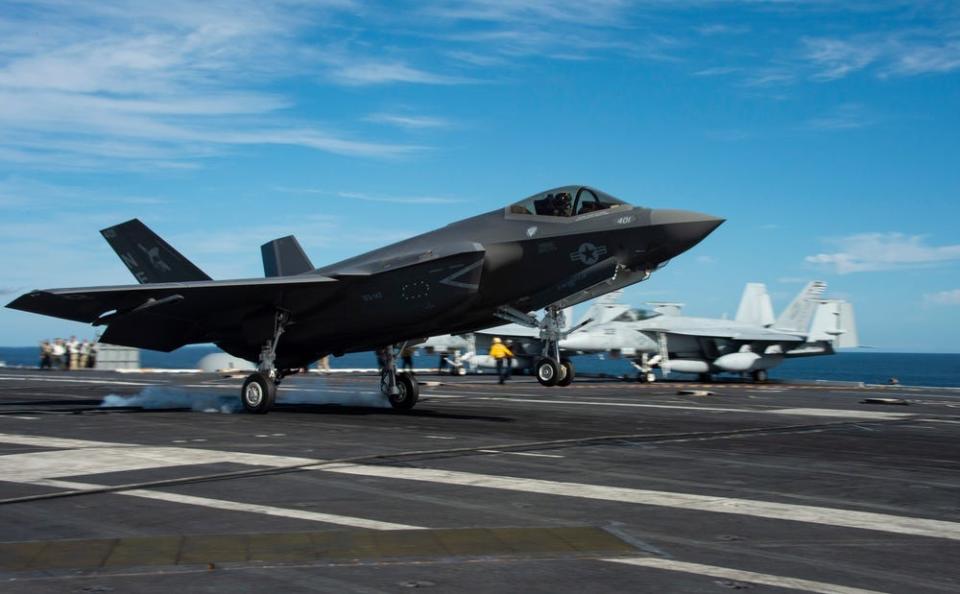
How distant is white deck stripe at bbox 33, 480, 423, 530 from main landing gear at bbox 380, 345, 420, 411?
12.1 metres

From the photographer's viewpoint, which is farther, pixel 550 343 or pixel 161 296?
pixel 161 296

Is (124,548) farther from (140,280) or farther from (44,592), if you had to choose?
(140,280)

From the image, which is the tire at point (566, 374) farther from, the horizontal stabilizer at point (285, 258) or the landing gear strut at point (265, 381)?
the horizontal stabilizer at point (285, 258)

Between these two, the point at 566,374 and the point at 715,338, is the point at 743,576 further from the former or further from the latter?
the point at 715,338

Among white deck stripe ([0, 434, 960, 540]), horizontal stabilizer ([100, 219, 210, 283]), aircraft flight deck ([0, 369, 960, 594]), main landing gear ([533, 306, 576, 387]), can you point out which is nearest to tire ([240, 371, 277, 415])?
aircraft flight deck ([0, 369, 960, 594])

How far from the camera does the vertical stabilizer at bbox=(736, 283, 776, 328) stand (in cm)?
6000

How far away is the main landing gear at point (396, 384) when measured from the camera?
21797mm

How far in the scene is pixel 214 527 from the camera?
25.1 feet

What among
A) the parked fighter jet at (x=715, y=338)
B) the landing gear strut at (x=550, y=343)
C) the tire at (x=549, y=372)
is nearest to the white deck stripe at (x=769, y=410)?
the landing gear strut at (x=550, y=343)

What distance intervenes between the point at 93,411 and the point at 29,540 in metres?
15.3

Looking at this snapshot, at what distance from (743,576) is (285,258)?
63.9 ft

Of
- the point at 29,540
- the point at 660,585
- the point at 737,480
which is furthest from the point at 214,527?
the point at 737,480

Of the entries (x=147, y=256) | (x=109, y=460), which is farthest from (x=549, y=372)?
(x=147, y=256)

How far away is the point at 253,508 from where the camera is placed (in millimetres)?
8516
